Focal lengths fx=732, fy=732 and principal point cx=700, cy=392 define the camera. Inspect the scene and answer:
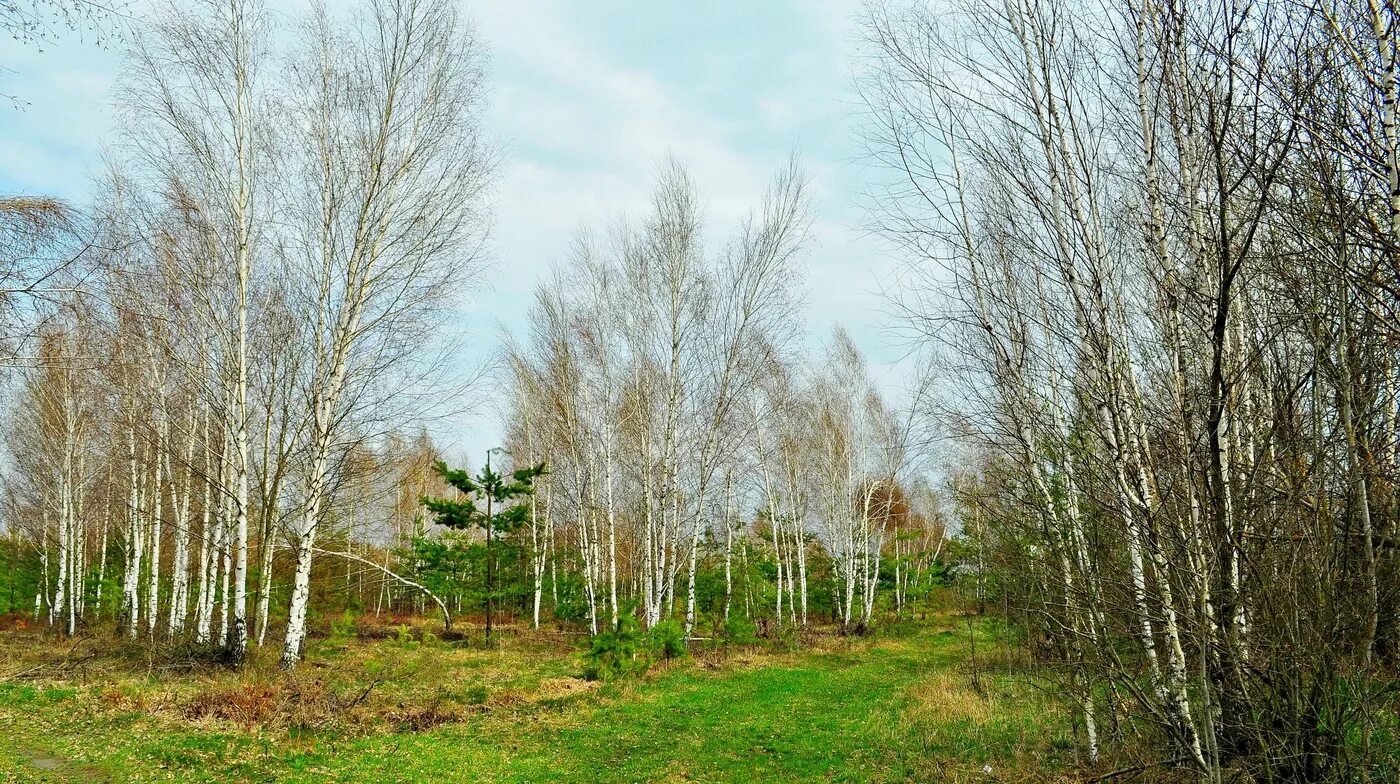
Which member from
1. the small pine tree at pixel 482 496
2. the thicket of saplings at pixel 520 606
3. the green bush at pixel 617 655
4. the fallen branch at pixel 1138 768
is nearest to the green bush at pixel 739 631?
Result: the thicket of saplings at pixel 520 606

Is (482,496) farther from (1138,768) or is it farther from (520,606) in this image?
(1138,768)

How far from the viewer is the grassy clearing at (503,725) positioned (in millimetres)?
6746

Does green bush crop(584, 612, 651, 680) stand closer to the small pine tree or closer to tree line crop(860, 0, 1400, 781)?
the small pine tree

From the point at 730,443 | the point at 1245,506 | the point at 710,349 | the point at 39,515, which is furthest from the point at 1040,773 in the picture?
the point at 39,515

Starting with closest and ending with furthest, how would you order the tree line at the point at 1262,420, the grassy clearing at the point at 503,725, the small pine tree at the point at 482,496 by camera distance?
the tree line at the point at 1262,420 < the grassy clearing at the point at 503,725 < the small pine tree at the point at 482,496

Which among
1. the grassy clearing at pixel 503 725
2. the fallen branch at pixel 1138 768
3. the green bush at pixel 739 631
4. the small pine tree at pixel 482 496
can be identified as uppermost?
the small pine tree at pixel 482 496

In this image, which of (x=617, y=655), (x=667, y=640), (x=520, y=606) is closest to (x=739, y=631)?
(x=667, y=640)

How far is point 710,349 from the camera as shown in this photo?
15250 mm

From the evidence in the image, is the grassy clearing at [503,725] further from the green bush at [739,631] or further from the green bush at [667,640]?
the green bush at [739,631]

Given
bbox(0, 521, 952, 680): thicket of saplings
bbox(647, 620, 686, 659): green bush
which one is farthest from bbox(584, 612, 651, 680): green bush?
bbox(647, 620, 686, 659): green bush

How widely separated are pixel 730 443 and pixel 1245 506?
14.2m

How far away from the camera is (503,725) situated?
9.03 m

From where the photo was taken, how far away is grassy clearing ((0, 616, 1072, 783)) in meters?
6.75

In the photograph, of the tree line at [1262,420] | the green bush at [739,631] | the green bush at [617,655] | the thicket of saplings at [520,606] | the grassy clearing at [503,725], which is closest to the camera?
the tree line at [1262,420]
